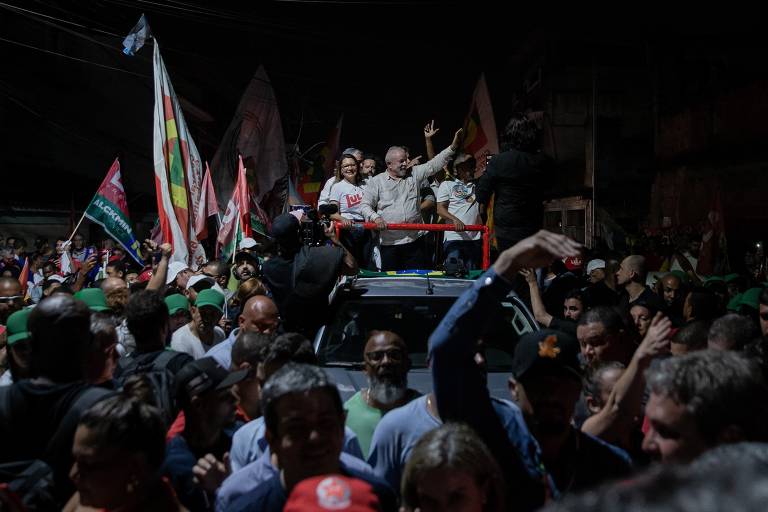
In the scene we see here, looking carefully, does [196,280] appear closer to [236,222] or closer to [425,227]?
[425,227]

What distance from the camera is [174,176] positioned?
33.5 feet

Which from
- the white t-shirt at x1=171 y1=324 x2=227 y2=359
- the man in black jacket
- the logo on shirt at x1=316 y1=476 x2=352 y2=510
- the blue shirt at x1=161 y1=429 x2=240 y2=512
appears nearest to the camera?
the logo on shirt at x1=316 y1=476 x2=352 y2=510

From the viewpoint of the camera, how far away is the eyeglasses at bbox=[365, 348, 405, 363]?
4.66 meters

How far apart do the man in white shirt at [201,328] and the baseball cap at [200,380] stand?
8.40 ft

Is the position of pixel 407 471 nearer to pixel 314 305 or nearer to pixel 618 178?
pixel 314 305

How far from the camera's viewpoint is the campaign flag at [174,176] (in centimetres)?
967

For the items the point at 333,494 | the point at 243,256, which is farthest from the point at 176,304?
the point at 333,494

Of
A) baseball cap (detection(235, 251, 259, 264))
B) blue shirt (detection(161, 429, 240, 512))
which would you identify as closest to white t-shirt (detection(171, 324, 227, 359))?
blue shirt (detection(161, 429, 240, 512))

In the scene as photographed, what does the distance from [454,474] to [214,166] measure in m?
14.4

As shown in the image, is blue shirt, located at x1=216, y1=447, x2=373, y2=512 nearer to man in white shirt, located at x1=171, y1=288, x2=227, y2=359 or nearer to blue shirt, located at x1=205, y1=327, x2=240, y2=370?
blue shirt, located at x1=205, y1=327, x2=240, y2=370

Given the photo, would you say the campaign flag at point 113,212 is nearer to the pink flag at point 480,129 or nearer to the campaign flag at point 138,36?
the campaign flag at point 138,36

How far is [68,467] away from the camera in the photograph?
3.08m

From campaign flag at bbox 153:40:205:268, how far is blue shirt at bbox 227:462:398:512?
706cm

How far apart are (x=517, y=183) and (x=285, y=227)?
1888mm
